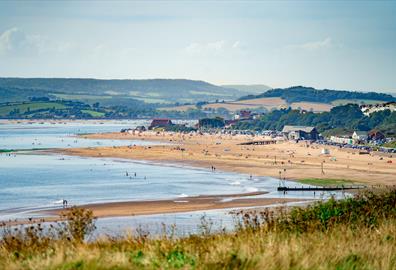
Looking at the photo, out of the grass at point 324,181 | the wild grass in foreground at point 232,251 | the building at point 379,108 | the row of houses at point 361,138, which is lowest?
the grass at point 324,181

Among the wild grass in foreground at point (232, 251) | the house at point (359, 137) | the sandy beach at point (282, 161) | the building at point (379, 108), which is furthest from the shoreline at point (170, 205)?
the building at point (379, 108)

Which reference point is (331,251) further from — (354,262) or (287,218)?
(287,218)

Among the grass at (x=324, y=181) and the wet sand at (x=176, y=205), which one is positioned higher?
the grass at (x=324, y=181)

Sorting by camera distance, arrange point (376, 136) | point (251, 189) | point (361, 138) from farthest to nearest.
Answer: point (361, 138)
point (376, 136)
point (251, 189)

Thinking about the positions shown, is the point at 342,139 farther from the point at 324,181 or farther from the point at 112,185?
the point at 112,185

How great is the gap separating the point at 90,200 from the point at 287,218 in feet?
93.9

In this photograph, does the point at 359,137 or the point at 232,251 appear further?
the point at 359,137

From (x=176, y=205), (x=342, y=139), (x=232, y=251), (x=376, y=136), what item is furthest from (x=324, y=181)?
(x=342, y=139)

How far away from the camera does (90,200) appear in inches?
1673

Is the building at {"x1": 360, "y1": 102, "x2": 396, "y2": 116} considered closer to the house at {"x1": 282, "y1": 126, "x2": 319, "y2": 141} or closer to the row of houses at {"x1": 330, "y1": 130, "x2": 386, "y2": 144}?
the house at {"x1": 282, "y1": 126, "x2": 319, "y2": 141}

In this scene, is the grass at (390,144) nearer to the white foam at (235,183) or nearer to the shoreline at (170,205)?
the white foam at (235,183)

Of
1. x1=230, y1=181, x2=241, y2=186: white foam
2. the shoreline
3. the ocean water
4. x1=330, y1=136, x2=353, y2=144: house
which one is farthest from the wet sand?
x1=330, y1=136, x2=353, y2=144: house

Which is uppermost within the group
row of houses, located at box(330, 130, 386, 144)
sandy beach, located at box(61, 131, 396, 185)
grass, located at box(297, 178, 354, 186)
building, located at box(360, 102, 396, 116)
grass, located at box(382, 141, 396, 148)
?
building, located at box(360, 102, 396, 116)

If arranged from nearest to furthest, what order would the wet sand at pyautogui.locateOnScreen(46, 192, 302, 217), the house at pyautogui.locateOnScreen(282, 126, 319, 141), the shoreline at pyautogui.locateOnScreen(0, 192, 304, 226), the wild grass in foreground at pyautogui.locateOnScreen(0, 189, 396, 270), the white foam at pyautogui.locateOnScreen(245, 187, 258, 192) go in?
the wild grass in foreground at pyautogui.locateOnScreen(0, 189, 396, 270) → the shoreline at pyautogui.locateOnScreen(0, 192, 304, 226) → the wet sand at pyautogui.locateOnScreen(46, 192, 302, 217) → the white foam at pyautogui.locateOnScreen(245, 187, 258, 192) → the house at pyautogui.locateOnScreen(282, 126, 319, 141)
